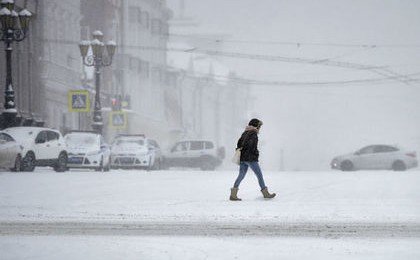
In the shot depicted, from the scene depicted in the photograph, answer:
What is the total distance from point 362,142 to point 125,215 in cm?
14561

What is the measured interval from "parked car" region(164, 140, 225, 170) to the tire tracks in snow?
33911mm

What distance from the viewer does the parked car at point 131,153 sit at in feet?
131

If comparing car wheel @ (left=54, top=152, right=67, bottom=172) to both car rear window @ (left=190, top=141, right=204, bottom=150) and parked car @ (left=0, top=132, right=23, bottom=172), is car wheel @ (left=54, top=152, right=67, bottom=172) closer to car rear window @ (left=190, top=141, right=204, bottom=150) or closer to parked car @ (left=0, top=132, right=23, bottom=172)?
parked car @ (left=0, top=132, right=23, bottom=172)

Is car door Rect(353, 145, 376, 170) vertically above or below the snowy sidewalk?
below

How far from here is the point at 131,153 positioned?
39.9 metres

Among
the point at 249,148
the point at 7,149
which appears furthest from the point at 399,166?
the point at 249,148

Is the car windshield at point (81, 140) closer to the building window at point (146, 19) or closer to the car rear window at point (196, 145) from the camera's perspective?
the car rear window at point (196, 145)

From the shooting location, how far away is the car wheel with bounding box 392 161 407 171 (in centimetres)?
4284

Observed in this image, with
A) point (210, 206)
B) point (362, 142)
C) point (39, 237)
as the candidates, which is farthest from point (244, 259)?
point (362, 142)

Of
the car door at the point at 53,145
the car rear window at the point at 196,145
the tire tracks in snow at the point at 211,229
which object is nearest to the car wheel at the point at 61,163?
the car door at the point at 53,145

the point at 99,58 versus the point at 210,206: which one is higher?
the point at 99,58

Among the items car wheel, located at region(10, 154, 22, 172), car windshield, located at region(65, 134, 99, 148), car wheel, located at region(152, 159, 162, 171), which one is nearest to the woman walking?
car wheel, located at region(10, 154, 22, 172)

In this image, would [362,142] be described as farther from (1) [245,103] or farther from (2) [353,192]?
(2) [353,192]

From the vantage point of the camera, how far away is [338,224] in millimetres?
13570
